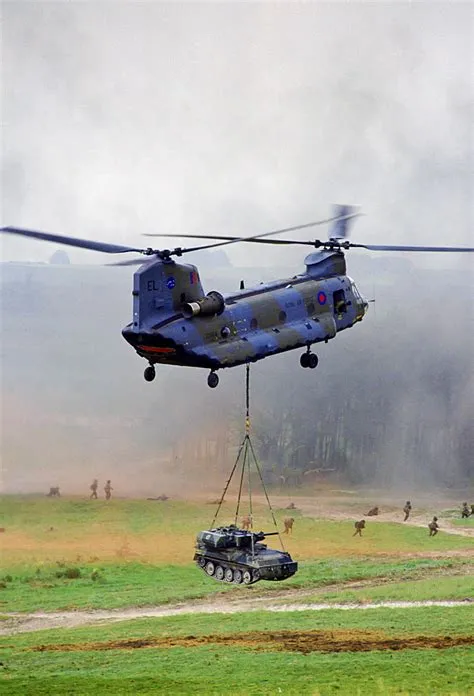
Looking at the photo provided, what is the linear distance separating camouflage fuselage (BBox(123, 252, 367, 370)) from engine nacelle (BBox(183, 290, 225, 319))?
131mm

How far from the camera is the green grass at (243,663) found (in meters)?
60.2

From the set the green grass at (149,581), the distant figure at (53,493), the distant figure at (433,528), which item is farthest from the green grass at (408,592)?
the distant figure at (53,493)

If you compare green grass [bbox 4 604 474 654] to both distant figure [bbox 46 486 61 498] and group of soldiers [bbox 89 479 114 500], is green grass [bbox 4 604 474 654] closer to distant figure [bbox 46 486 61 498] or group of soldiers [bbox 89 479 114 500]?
group of soldiers [bbox 89 479 114 500]

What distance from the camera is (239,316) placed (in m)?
53.3

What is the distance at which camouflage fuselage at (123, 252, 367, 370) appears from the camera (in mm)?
51375

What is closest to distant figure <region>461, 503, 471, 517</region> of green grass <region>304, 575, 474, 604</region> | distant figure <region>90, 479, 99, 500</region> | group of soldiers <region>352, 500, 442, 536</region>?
group of soldiers <region>352, 500, 442, 536</region>

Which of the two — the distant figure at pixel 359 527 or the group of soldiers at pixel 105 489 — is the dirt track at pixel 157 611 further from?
the group of soldiers at pixel 105 489

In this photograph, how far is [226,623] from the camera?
68.9m

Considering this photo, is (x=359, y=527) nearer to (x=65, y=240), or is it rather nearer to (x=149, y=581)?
(x=149, y=581)

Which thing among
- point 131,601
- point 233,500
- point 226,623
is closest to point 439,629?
point 226,623

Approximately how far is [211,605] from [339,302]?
1956cm

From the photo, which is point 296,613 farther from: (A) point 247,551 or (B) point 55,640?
(A) point 247,551

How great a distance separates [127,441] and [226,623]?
1928cm

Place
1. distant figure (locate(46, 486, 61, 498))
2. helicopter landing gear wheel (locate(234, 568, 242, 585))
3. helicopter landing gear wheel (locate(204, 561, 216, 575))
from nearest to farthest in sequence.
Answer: helicopter landing gear wheel (locate(234, 568, 242, 585))
helicopter landing gear wheel (locate(204, 561, 216, 575))
distant figure (locate(46, 486, 61, 498))
